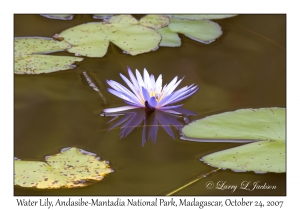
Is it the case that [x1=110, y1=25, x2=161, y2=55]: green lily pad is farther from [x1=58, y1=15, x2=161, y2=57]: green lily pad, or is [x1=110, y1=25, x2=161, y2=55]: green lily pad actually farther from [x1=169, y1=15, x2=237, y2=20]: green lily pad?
[x1=169, y1=15, x2=237, y2=20]: green lily pad

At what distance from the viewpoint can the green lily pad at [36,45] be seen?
218cm

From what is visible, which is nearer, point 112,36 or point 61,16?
point 112,36

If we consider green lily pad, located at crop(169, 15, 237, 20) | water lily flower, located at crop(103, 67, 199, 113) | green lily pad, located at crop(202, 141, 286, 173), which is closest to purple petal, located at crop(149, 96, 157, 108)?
water lily flower, located at crop(103, 67, 199, 113)

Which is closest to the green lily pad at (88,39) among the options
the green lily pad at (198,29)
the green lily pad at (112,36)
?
the green lily pad at (112,36)

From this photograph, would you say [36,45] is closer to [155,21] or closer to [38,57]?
[38,57]

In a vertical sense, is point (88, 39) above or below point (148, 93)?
above

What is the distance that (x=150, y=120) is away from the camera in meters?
1.70

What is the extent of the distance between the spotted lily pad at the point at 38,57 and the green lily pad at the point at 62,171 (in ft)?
2.18

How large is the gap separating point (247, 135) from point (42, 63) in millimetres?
1091

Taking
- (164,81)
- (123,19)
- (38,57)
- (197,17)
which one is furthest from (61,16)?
(164,81)

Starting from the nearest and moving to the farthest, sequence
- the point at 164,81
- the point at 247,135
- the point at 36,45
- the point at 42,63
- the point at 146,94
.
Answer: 1. the point at 247,135
2. the point at 146,94
3. the point at 164,81
4. the point at 42,63
5. the point at 36,45

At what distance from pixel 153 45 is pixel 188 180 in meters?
1.02

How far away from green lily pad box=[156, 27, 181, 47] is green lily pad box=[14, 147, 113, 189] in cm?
98
